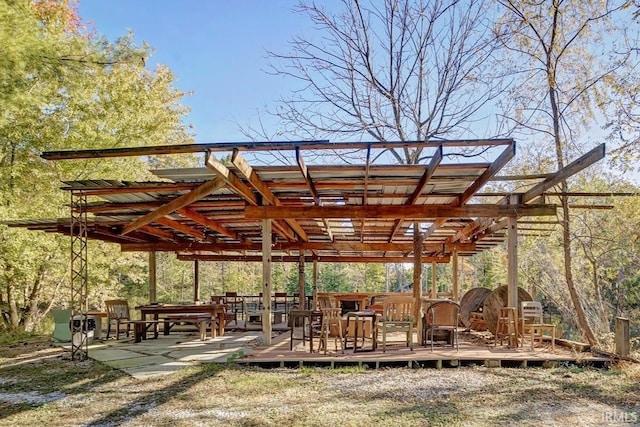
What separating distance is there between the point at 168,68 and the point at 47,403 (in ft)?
63.4

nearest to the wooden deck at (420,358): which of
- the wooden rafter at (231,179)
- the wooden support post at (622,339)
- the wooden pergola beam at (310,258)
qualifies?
the wooden support post at (622,339)

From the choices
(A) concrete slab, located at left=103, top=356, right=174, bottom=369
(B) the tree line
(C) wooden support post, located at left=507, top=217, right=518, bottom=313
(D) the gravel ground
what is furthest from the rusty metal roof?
(D) the gravel ground

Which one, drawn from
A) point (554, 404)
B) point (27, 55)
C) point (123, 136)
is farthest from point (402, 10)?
point (554, 404)

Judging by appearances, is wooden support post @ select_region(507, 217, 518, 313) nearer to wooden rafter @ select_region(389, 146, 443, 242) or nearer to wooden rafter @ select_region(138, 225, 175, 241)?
wooden rafter @ select_region(389, 146, 443, 242)

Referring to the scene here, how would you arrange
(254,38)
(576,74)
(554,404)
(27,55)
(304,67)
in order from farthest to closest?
(304,67), (254,38), (576,74), (27,55), (554,404)

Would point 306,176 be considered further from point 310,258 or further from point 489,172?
point 310,258

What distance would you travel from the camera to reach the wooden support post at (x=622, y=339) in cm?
703

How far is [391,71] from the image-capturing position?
13953mm

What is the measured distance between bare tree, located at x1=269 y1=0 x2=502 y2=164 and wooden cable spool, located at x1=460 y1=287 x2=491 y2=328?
4719 millimetres

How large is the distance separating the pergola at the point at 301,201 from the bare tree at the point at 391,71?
1748mm

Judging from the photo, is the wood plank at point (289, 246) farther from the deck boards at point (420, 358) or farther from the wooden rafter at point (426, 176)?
the deck boards at point (420, 358)

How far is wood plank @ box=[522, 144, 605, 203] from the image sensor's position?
562cm

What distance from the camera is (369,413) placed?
187 inches

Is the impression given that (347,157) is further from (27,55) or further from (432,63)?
(27,55)
